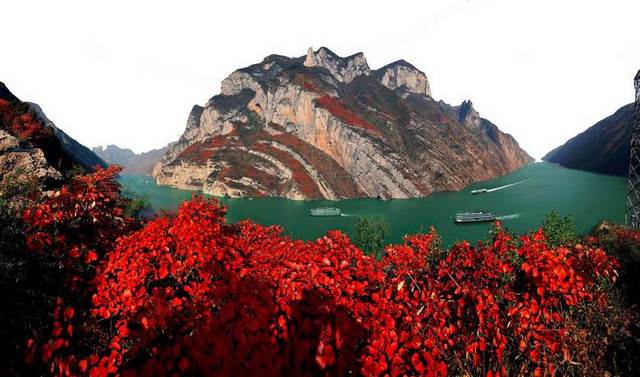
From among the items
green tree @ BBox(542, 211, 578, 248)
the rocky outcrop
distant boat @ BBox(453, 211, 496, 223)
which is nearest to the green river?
distant boat @ BBox(453, 211, 496, 223)

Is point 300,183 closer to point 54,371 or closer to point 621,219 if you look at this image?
point 621,219

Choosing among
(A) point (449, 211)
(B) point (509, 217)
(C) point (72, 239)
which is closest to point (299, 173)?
(A) point (449, 211)

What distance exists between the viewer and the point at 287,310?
756cm

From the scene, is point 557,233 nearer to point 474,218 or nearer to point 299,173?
point 474,218

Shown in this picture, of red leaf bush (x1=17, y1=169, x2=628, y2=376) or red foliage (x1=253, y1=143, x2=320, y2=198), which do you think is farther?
red foliage (x1=253, y1=143, x2=320, y2=198)

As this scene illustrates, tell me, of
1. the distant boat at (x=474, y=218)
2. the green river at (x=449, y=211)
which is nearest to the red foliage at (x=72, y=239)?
the green river at (x=449, y=211)

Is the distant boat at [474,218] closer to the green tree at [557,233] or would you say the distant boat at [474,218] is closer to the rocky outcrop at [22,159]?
the green tree at [557,233]

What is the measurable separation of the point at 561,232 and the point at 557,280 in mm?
44045

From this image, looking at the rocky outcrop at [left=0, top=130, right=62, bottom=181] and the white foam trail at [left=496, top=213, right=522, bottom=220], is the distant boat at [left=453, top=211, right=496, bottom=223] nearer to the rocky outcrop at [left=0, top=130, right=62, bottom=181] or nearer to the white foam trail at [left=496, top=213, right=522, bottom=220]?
the white foam trail at [left=496, top=213, right=522, bottom=220]

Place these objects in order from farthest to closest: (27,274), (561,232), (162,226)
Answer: (561,232), (162,226), (27,274)

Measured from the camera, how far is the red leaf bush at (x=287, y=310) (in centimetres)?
661

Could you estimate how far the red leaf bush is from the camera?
21.7 feet

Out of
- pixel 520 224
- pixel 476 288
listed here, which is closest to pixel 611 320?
pixel 476 288

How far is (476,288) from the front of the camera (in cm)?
894
